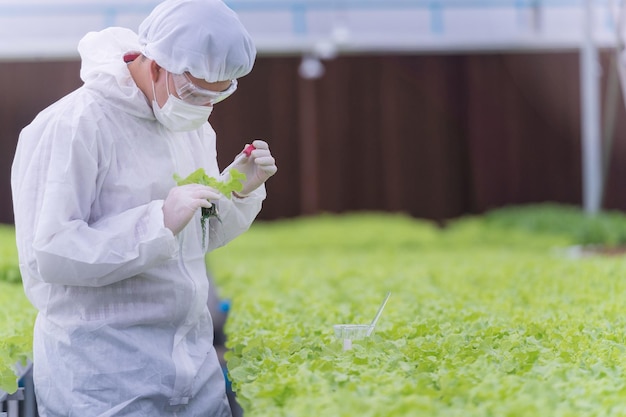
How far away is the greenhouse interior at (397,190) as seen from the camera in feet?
8.96

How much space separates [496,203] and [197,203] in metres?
11.0

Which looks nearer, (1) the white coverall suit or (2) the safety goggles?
(1) the white coverall suit

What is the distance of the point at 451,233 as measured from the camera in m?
10.8

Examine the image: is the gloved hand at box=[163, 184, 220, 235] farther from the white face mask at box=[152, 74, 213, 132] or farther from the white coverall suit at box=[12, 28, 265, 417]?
the white face mask at box=[152, 74, 213, 132]

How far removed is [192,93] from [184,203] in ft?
1.17

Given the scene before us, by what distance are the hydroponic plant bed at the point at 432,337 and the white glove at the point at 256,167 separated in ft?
1.66

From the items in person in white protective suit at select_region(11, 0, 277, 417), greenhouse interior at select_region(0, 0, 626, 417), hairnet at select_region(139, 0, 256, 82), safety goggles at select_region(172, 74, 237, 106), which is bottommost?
greenhouse interior at select_region(0, 0, 626, 417)

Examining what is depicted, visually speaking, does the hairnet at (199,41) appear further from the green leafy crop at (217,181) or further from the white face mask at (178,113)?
the green leafy crop at (217,181)

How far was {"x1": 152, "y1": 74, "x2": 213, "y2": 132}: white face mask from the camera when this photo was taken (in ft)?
8.29

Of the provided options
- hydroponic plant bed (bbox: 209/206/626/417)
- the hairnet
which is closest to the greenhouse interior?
hydroponic plant bed (bbox: 209/206/626/417)

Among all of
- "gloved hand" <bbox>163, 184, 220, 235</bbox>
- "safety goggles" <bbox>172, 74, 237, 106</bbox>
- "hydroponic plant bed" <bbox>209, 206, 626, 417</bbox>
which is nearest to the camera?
"hydroponic plant bed" <bbox>209, 206, 626, 417</bbox>

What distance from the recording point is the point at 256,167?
109 inches

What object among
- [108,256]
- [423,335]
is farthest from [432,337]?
[108,256]

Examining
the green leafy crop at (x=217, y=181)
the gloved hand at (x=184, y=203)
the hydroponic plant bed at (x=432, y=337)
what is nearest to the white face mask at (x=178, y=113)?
the green leafy crop at (x=217, y=181)
